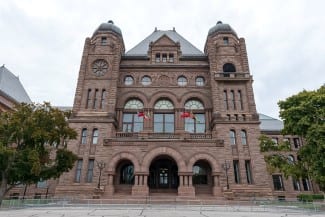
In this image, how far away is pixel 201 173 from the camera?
24812mm

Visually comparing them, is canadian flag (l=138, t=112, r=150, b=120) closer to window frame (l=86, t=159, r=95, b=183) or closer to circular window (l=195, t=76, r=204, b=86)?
window frame (l=86, t=159, r=95, b=183)

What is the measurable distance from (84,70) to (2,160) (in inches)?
667

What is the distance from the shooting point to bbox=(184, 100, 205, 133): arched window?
28.5m

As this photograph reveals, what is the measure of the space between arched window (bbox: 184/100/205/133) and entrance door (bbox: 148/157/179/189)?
5146 millimetres

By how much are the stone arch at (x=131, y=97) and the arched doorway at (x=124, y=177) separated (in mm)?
7692

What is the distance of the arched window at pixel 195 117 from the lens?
28.5 m

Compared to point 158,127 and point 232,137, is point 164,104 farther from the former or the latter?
point 232,137

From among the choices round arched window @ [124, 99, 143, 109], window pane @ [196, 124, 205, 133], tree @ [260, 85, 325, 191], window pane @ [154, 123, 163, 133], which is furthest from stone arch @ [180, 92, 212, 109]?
tree @ [260, 85, 325, 191]

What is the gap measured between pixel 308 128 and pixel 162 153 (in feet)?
42.3

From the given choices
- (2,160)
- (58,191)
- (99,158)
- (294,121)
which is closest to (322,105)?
(294,121)

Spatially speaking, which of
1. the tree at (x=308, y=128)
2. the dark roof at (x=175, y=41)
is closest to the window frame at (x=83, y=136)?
the dark roof at (x=175, y=41)

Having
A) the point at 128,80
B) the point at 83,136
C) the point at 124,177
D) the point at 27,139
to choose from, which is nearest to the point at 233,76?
the point at 128,80

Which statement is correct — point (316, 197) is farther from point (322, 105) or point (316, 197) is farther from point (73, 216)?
point (73, 216)

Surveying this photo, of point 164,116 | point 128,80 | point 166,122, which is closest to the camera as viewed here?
point 166,122
